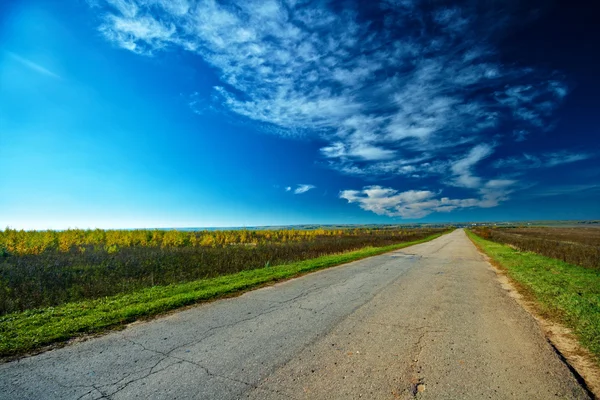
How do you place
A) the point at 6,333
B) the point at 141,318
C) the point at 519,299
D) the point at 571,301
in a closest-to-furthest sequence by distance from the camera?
the point at 6,333 → the point at 141,318 → the point at 571,301 → the point at 519,299

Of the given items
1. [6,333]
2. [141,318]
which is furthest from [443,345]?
[6,333]

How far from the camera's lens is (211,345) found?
182 inches

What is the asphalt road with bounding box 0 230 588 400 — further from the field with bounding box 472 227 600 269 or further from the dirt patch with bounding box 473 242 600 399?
the field with bounding box 472 227 600 269

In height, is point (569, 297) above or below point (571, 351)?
above

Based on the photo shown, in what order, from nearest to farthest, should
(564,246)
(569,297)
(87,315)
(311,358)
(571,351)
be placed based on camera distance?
1. (311,358)
2. (571,351)
3. (87,315)
4. (569,297)
5. (564,246)

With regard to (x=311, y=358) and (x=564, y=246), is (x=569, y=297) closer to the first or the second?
(x=311, y=358)

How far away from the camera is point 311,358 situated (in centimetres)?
415

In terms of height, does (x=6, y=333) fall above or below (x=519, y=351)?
above

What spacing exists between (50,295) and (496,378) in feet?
39.4

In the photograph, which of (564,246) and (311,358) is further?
(564,246)

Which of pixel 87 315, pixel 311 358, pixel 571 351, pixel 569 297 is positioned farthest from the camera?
pixel 569 297

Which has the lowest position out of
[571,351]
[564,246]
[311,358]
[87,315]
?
[571,351]

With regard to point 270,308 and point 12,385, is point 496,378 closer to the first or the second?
point 270,308

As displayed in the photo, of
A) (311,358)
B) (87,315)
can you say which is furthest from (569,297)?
(87,315)
